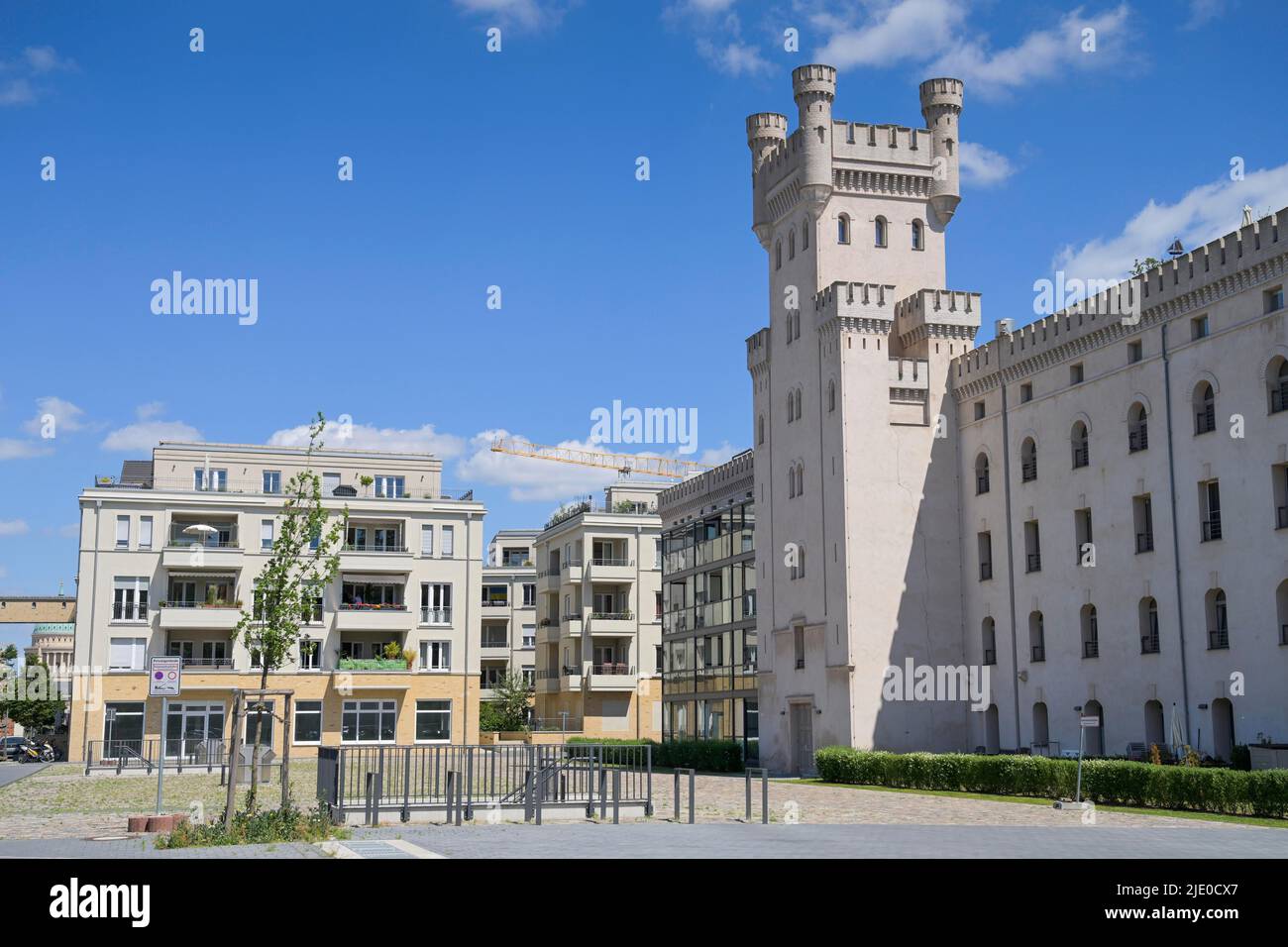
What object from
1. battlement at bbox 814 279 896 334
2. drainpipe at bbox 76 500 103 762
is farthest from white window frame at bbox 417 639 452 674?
battlement at bbox 814 279 896 334

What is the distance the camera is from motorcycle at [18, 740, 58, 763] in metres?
71.6

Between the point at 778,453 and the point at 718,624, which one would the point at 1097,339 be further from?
the point at 718,624

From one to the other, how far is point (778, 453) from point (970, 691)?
39.6 feet

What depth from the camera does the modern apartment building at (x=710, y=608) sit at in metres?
61.1

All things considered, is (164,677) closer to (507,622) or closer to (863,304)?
(863,304)

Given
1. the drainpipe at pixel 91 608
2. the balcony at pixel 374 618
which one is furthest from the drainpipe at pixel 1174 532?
the drainpipe at pixel 91 608

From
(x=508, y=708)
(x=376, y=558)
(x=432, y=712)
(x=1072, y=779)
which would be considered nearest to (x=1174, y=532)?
(x=1072, y=779)

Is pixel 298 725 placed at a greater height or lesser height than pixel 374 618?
lesser

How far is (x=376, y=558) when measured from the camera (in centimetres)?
6831

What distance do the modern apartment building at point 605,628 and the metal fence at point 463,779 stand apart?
4709 cm

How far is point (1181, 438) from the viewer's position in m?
38.1

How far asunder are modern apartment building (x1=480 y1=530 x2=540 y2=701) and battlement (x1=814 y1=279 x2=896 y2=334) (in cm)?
4818

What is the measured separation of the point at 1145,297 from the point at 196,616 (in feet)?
149

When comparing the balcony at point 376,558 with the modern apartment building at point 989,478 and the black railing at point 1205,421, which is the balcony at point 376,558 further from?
the black railing at point 1205,421
